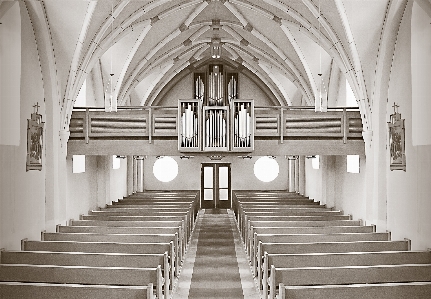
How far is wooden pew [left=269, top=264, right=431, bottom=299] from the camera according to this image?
25.2 feet

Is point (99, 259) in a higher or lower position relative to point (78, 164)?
lower

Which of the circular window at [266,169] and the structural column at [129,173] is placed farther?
the circular window at [266,169]

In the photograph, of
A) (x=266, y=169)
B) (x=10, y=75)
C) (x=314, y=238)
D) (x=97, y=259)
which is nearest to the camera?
(x=97, y=259)

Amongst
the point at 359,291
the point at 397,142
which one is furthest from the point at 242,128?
the point at 359,291

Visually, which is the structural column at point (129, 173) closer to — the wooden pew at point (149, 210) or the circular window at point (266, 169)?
the wooden pew at point (149, 210)

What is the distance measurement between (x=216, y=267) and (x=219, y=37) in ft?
39.7

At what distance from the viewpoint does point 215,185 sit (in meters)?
27.7

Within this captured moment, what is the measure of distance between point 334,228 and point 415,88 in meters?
3.67

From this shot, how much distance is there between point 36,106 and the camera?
38.5 feet

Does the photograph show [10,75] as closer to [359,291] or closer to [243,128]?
[243,128]

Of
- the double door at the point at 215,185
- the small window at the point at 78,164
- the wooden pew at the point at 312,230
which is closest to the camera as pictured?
the wooden pew at the point at 312,230

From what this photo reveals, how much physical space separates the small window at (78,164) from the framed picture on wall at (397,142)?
9.16 m

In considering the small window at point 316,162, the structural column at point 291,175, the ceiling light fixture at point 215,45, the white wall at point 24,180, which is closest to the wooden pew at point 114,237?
the white wall at point 24,180

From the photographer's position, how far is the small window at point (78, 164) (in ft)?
51.9
